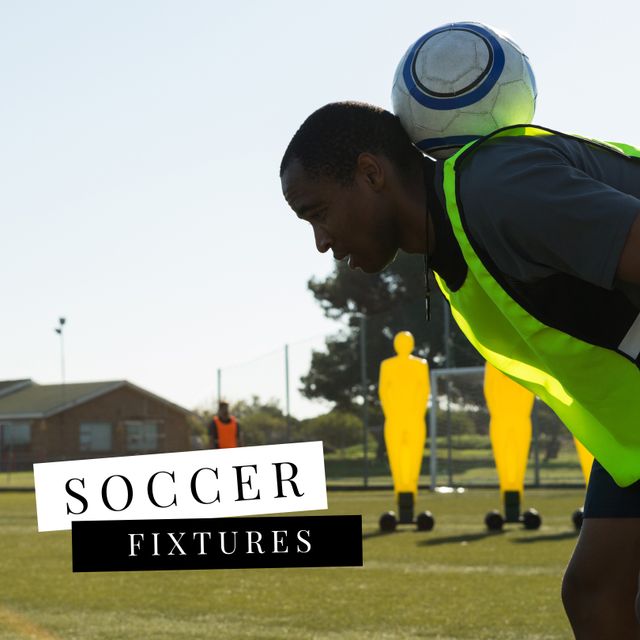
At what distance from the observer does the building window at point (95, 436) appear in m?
54.1

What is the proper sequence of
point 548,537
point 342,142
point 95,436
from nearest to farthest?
1. point 342,142
2. point 548,537
3. point 95,436

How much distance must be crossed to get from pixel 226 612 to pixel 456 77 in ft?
15.2

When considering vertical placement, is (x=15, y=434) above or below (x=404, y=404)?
below

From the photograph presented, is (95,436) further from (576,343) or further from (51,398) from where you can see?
(576,343)

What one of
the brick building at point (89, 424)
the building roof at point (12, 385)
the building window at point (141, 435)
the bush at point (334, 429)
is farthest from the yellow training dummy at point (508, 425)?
the building roof at point (12, 385)

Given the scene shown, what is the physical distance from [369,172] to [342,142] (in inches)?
3.4

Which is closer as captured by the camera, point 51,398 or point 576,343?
point 576,343

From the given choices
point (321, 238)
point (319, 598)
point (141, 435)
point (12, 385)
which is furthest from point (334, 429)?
point (12, 385)

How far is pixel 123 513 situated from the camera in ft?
21.7

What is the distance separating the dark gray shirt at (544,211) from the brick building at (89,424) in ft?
163

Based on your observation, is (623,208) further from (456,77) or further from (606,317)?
(456,77)

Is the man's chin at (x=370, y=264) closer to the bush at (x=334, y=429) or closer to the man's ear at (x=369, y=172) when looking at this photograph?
the man's ear at (x=369, y=172)

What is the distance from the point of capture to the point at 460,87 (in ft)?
10.2

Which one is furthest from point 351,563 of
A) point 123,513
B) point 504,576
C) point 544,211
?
point 504,576
